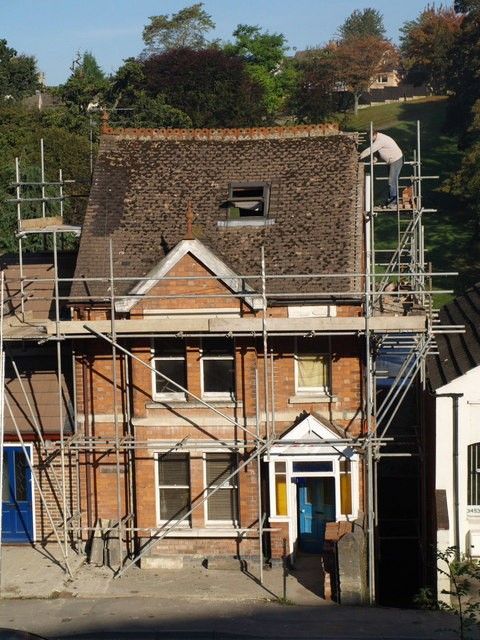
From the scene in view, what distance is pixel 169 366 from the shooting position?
20828mm

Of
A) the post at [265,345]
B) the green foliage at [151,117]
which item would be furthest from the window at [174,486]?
the green foliage at [151,117]

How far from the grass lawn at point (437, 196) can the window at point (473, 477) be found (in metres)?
31.0

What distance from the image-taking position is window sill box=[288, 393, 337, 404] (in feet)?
67.1

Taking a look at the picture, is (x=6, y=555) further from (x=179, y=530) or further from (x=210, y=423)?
(x=210, y=423)

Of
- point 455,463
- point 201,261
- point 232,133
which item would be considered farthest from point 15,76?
point 455,463

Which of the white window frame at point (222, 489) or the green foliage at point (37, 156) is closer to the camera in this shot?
the white window frame at point (222, 489)

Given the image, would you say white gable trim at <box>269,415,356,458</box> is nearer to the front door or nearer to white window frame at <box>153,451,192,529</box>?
the front door

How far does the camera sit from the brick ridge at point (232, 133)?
23.3m

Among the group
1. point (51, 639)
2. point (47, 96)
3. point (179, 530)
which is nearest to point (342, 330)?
point (179, 530)

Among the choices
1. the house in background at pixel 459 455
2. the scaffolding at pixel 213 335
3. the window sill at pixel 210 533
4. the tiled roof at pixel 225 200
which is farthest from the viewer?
the tiled roof at pixel 225 200

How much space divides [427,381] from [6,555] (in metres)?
8.85

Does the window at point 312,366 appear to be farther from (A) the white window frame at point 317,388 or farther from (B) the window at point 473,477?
(B) the window at point 473,477

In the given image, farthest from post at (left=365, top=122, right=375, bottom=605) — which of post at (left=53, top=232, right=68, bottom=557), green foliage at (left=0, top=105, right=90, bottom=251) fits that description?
green foliage at (left=0, top=105, right=90, bottom=251)

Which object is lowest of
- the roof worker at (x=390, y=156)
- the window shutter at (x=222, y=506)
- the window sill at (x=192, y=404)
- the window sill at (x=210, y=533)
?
the window sill at (x=210, y=533)
